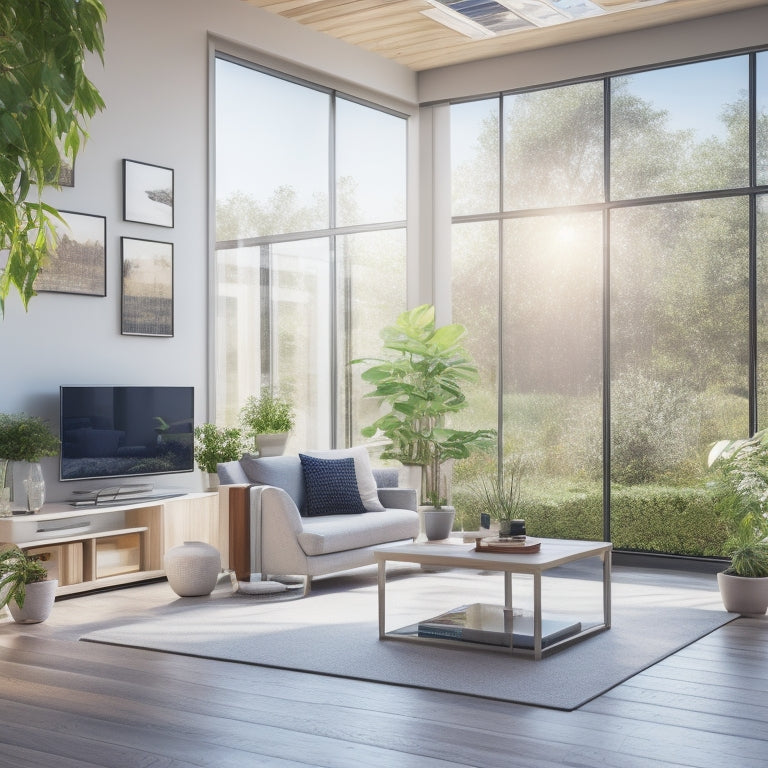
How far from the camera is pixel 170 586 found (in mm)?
6102

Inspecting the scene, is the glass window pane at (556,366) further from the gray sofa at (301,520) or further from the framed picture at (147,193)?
the framed picture at (147,193)

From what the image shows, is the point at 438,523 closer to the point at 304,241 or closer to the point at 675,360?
the point at 675,360

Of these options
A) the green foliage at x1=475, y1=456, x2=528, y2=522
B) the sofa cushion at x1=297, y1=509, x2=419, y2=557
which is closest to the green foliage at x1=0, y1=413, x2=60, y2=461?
the sofa cushion at x1=297, y1=509, x2=419, y2=557

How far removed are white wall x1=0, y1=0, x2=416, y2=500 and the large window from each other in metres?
0.27

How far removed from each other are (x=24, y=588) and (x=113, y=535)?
102 centimetres

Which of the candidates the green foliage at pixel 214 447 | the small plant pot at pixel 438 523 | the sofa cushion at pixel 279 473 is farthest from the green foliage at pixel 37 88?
the small plant pot at pixel 438 523

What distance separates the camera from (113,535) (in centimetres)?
612

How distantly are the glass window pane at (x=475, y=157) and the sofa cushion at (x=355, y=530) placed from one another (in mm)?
2883

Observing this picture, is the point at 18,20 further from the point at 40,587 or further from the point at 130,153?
the point at 130,153

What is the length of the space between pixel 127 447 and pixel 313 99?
335cm

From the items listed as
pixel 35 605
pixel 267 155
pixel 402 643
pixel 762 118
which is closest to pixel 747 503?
pixel 402 643

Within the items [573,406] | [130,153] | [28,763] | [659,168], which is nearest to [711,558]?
[573,406]

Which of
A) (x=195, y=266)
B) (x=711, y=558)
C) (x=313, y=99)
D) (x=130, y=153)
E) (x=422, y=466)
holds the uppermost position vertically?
(x=313, y=99)

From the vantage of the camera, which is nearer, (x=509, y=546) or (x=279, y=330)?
(x=509, y=546)
